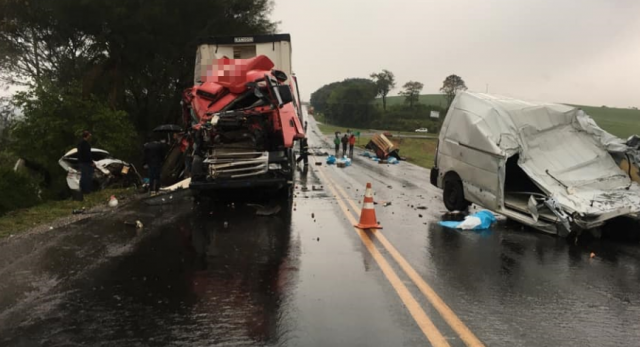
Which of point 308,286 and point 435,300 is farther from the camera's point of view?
point 308,286

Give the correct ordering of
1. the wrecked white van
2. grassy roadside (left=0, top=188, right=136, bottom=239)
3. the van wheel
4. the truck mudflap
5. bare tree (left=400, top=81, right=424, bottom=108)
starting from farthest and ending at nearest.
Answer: bare tree (left=400, top=81, right=424, bottom=108) → the truck mudflap → the van wheel → grassy roadside (left=0, top=188, right=136, bottom=239) → the wrecked white van

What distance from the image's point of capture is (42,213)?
1069 cm

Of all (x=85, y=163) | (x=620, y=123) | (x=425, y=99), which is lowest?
(x=85, y=163)

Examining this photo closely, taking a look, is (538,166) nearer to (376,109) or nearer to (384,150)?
(384,150)

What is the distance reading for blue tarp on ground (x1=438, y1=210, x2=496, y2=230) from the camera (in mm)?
9406

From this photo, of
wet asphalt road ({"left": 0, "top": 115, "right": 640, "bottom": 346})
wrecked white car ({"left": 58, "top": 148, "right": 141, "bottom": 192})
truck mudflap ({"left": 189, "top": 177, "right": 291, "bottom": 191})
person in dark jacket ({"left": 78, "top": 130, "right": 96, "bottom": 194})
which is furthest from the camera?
wrecked white car ({"left": 58, "top": 148, "right": 141, "bottom": 192})

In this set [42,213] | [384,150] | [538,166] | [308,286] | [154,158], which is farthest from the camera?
[384,150]

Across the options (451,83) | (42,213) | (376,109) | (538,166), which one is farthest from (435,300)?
(376,109)

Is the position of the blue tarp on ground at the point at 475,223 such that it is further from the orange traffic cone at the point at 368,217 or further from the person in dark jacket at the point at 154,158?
the person in dark jacket at the point at 154,158

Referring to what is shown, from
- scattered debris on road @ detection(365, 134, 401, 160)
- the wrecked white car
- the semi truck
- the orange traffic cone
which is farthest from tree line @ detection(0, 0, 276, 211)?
the orange traffic cone

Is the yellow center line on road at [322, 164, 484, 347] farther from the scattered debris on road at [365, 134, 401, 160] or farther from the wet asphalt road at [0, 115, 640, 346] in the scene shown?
the scattered debris on road at [365, 134, 401, 160]

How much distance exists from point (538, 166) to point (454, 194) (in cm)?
220

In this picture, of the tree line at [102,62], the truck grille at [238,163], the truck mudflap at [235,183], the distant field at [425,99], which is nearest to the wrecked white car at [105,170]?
the tree line at [102,62]

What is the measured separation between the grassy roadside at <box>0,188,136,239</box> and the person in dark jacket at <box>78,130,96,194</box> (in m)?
0.28
